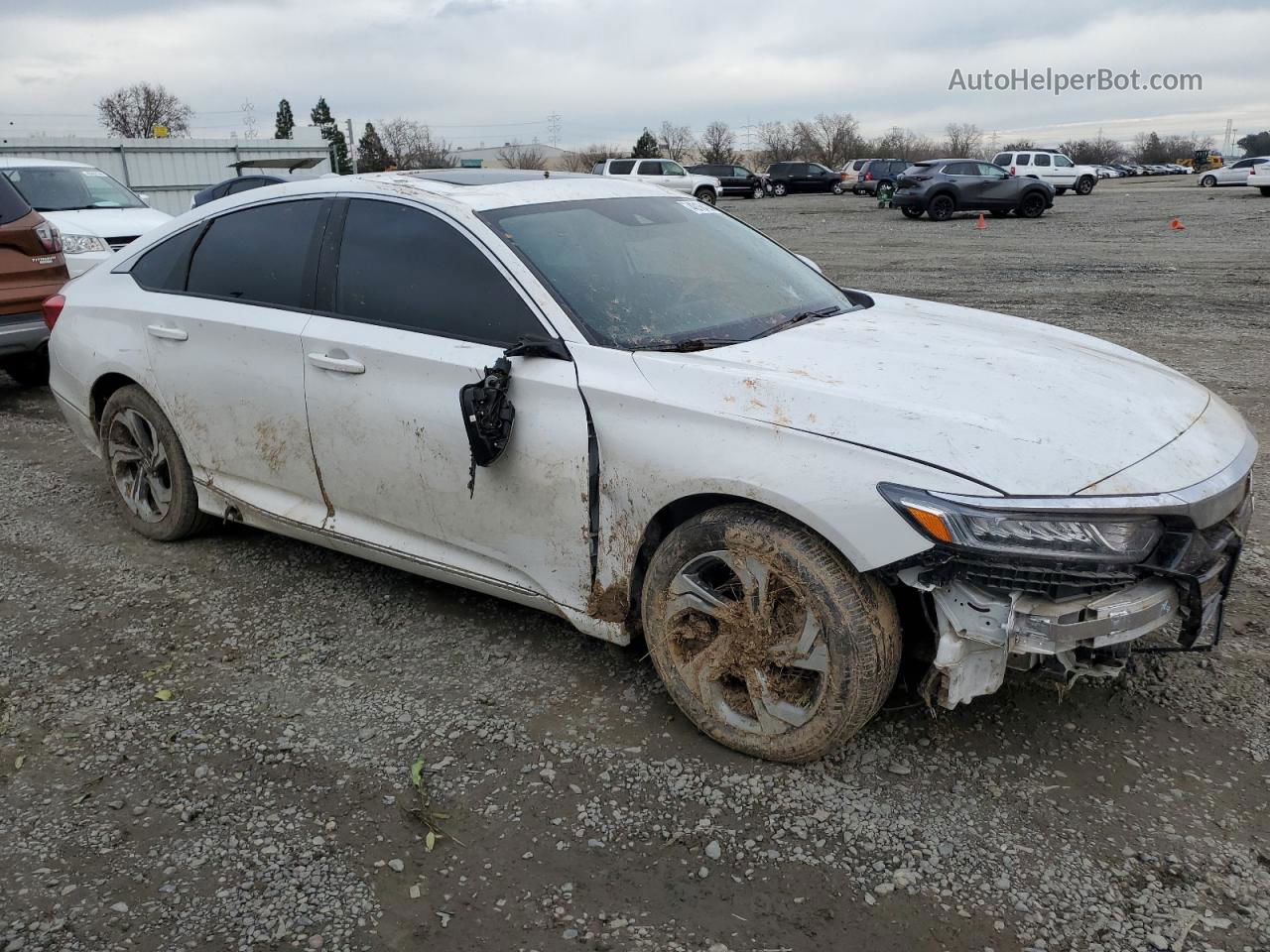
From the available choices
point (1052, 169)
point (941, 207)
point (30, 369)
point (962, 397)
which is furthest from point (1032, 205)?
point (962, 397)

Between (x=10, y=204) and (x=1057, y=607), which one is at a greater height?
(x=10, y=204)

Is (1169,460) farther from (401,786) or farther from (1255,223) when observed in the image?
(1255,223)

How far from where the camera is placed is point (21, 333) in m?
7.25

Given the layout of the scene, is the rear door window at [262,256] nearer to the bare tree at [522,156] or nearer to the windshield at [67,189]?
the windshield at [67,189]

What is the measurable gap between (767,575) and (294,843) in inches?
58.2

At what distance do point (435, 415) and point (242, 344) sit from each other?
3.65 ft

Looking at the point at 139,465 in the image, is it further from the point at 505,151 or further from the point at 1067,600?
the point at 505,151

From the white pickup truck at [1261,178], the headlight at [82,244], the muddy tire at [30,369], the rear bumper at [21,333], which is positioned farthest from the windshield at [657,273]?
the white pickup truck at [1261,178]

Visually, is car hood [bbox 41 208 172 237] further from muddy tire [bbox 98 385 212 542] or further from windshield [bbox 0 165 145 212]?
muddy tire [bbox 98 385 212 542]

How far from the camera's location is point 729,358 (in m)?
3.10

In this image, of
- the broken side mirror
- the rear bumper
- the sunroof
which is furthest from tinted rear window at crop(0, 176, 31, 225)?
the broken side mirror

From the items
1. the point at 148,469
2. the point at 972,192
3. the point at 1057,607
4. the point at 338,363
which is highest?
the point at 972,192

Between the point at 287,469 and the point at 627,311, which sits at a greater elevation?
the point at 627,311

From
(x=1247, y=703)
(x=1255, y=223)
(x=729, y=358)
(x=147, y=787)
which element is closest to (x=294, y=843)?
(x=147, y=787)
